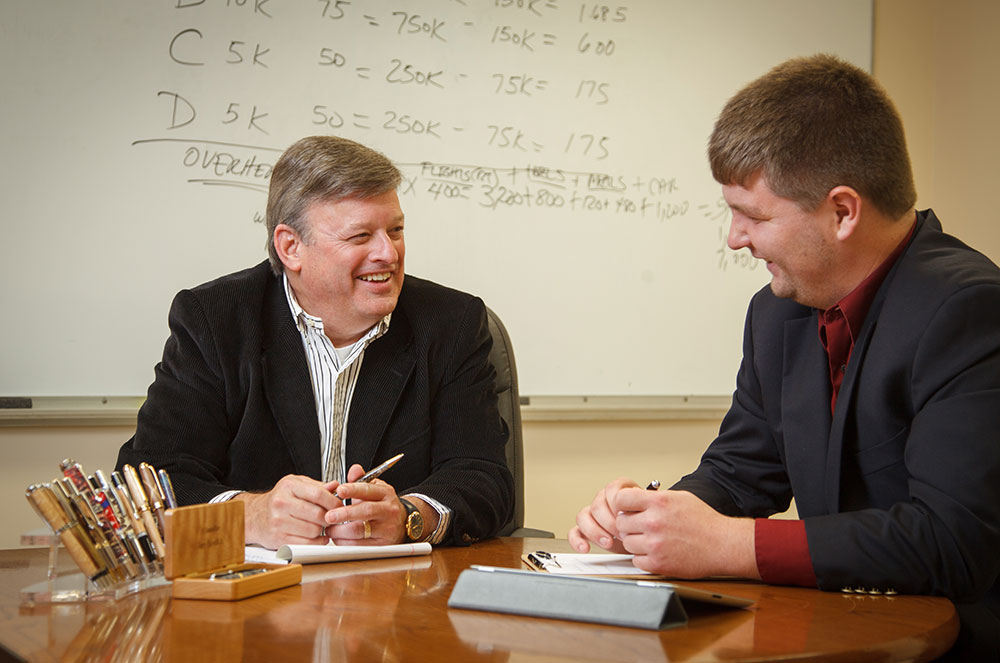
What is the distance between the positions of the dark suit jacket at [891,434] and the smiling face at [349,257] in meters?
0.76

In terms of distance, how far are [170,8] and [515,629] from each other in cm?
229

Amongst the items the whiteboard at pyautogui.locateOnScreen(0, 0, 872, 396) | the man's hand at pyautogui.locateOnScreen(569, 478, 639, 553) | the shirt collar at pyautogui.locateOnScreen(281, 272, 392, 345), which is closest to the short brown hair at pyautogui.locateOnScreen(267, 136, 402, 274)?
the shirt collar at pyautogui.locateOnScreen(281, 272, 392, 345)

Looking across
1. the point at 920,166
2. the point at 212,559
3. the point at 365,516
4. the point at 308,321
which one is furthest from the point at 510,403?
the point at 920,166

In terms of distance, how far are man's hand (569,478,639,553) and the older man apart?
371 mm

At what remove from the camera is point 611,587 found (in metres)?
1.05

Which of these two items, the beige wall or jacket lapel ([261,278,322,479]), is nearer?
jacket lapel ([261,278,322,479])

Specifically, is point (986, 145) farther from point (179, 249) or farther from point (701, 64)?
point (179, 249)

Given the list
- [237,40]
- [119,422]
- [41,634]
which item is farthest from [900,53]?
[41,634]

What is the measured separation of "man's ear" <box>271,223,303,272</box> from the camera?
6.85 feet

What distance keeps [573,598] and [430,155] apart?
2.15 m

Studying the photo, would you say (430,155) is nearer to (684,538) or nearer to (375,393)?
(375,393)

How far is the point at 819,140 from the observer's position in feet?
4.94

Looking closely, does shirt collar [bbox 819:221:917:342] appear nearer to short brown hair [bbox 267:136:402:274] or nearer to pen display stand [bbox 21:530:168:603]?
short brown hair [bbox 267:136:402:274]

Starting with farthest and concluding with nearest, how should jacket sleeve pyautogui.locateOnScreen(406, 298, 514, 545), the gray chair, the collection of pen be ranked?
the gray chair → jacket sleeve pyautogui.locateOnScreen(406, 298, 514, 545) → the collection of pen
